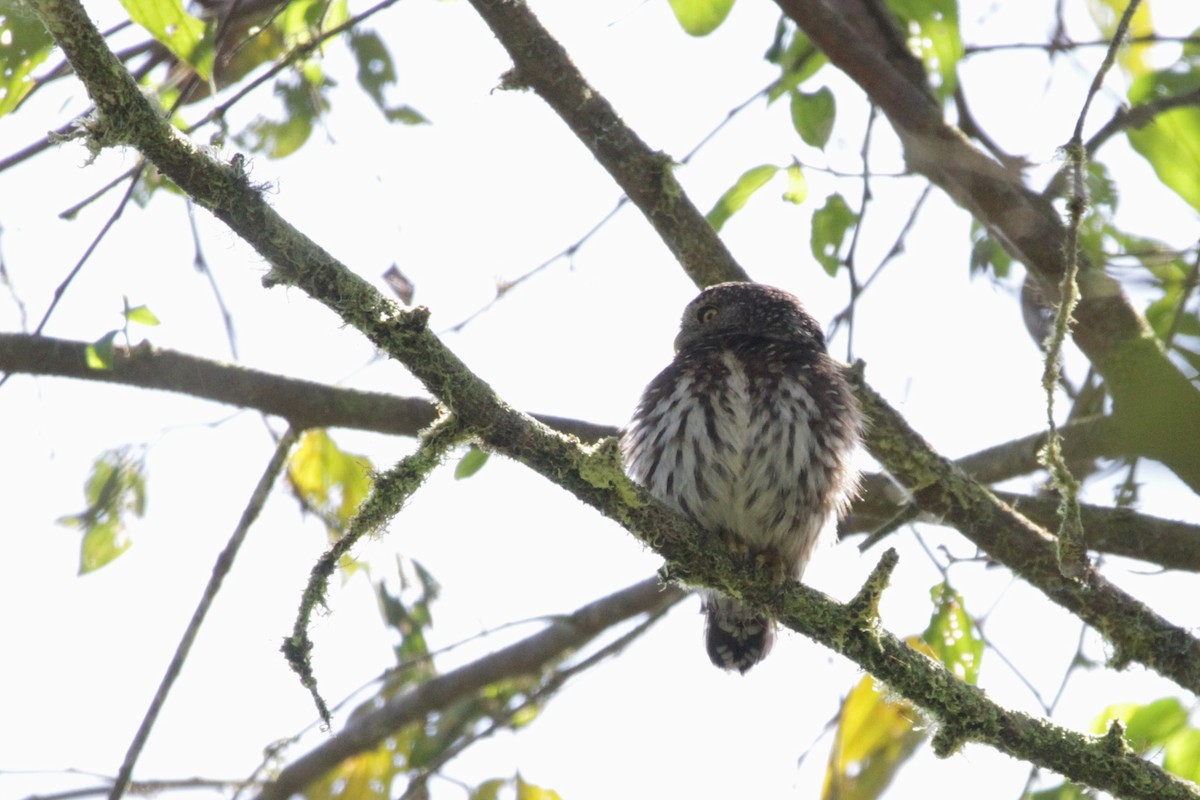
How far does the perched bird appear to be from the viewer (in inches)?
149

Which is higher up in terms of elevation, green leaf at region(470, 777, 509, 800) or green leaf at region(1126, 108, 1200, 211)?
green leaf at region(470, 777, 509, 800)

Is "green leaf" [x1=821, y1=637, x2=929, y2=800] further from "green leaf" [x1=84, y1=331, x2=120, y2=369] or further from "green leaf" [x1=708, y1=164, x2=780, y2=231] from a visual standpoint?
"green leaf" [x1=84, y1=331, x2=120, y2=369]

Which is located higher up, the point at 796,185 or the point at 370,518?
the point at 796,185

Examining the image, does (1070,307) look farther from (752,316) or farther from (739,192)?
(752,316)

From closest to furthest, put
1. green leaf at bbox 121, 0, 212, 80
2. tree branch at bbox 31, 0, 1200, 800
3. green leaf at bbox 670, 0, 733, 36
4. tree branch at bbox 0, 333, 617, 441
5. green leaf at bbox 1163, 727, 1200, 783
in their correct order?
tree branch at bbox 31, 0, 1200, 800
green leaf at bbox 121, 0, 212, 80
green leaf at bbox 1163, 727, 1200, 783
green leaf at bbox 670, 0, 733, 36
tree branch at bbox 0, 333, 617, 441

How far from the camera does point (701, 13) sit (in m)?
3.59

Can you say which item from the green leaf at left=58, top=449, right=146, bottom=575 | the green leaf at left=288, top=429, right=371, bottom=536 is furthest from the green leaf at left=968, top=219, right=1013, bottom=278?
the green leaf at left=58, top=449, right=146, bottom=575

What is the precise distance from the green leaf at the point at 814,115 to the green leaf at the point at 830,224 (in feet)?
0.91

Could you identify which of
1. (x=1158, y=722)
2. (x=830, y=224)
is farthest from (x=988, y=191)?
(x=1158, y=722)

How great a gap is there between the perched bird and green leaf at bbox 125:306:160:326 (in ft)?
5.46

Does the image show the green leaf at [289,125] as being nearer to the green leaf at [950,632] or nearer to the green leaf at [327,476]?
the green leaf at [327,476]

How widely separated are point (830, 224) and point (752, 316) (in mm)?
600

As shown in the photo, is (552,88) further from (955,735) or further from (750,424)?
(955,735)

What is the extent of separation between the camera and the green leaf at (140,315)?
3031 mm
